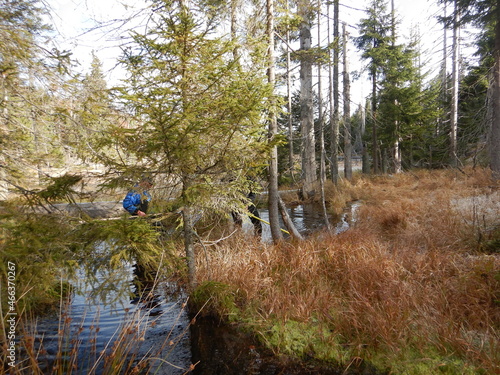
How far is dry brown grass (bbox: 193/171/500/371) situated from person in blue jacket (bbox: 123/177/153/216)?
5.02 ft

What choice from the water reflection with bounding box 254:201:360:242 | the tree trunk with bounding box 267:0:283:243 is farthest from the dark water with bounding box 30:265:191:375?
the water reflection with bounding box 254:201:360:242

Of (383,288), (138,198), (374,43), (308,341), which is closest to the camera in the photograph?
(308,341)

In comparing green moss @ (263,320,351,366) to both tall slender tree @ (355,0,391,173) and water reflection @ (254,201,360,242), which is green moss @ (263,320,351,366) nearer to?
water reflection @ (254,201,360,242)

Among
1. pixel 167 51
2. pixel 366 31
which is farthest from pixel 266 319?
pixel 366 31

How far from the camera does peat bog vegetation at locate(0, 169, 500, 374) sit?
285cm

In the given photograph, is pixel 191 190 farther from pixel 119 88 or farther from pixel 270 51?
pixel 270 51

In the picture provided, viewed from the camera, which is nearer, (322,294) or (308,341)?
(308,341)

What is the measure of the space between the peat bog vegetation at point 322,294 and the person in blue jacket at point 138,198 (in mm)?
476

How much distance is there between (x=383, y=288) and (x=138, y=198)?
4.67 metres

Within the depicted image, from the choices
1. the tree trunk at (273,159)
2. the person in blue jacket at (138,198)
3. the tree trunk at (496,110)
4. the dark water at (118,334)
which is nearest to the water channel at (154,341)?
the dark water at (118,334)

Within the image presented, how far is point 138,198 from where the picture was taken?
18.5 ft

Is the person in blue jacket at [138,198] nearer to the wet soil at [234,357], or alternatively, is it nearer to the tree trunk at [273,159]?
the wet soil at [234,357]

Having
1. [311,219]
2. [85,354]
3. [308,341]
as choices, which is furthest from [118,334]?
[311,219]

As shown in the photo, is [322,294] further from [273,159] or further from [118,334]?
[118,334]
